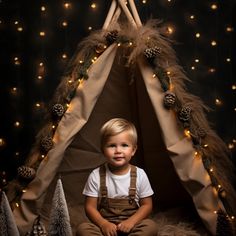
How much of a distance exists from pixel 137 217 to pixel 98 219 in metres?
0.18

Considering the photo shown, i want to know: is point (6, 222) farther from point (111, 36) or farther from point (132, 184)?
point (111, 36)

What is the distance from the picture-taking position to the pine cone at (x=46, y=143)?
2.30 meters

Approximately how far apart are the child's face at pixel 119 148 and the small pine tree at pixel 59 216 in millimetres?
644

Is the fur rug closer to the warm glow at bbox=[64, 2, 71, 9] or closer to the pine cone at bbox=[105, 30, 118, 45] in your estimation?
the pine cone at bbox=[105, 30, 118, 45]

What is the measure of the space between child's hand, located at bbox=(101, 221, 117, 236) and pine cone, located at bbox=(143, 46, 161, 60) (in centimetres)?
80

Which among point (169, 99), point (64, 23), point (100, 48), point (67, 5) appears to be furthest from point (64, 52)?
point (169, 99)

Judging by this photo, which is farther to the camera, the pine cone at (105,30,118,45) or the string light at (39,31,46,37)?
the string light at (39,31,46,37)

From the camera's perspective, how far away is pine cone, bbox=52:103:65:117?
7.60 feet

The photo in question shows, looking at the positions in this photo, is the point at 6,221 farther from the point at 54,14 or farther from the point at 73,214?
the point at 54,14

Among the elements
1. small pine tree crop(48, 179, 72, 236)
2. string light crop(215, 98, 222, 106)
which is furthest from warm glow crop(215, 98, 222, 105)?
small pine tree crop(48, 179, 72, 236)

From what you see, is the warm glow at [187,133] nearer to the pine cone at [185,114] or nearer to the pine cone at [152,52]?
the pine cone at [185,114]

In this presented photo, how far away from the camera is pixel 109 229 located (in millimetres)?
2121

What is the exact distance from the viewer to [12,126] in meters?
3.41

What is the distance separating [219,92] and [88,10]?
105 centimetres
